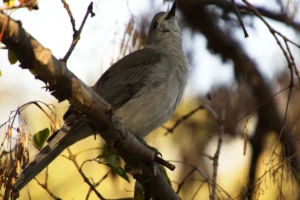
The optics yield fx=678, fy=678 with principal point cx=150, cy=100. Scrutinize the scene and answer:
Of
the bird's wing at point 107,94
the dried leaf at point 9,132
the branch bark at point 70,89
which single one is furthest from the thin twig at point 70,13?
the bird's wing at point 107,94

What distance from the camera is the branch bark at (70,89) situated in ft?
9.53

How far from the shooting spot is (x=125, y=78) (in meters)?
5.20

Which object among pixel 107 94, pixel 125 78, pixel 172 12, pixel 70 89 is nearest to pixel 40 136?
pixel 70 89

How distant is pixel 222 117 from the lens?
5.22m

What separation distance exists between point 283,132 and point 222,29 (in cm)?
167

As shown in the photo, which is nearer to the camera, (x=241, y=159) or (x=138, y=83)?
(x=138, y=83)

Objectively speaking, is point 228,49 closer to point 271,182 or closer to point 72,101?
point 271,182

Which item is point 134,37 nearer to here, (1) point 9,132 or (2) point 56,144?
(2) point 56,144

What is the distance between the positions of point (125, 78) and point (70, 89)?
198 centimetres

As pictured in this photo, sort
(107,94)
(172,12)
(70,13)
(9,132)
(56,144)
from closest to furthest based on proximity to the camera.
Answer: (70,13) < (9,132) < (56,144) < (107,94) < (172,12)

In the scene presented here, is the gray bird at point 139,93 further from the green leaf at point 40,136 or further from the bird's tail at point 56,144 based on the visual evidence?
the green leaf at point 40,136

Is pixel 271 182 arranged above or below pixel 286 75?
below

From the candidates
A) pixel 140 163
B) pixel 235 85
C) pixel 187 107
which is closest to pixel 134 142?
pixel 140 163

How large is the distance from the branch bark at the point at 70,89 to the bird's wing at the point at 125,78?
95 cm
